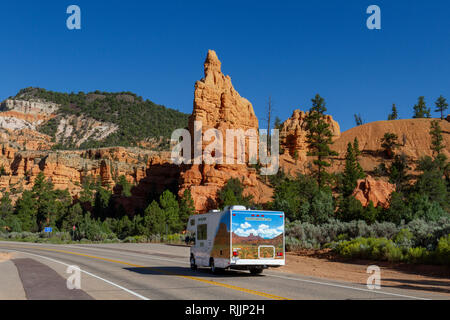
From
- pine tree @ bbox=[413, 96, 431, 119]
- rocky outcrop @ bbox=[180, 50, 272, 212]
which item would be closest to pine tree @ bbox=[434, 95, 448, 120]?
pine tree @ bbox=[413, 96, 431, 119]

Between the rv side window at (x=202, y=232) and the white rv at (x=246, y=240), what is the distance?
2.84 feet

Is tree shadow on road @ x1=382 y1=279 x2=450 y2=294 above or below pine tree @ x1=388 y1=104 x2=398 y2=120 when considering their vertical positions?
below

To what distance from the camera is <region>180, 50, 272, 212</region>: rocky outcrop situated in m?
70.8

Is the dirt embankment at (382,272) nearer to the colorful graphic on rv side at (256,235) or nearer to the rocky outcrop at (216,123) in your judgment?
the colorful graphic on rv side at (256,235)

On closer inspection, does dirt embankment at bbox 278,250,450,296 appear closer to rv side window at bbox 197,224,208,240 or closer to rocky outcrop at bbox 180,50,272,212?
rv side window at bbox 197,224,208,240

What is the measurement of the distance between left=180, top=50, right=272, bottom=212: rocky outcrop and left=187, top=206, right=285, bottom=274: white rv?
50.5m

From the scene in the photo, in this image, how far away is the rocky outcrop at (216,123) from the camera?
70819 mm

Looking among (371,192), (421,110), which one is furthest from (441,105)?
(371,192)

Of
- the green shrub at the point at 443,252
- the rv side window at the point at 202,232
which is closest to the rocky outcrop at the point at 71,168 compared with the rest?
the rv side window at the point at 202,232

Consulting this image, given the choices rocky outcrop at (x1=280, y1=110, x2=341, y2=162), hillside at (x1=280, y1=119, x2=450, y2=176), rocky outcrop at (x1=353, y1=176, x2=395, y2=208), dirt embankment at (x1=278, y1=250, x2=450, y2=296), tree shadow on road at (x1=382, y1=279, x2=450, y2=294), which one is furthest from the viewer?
rocky outcrop at (x1=280, y1=110, x2=341, y2=162)

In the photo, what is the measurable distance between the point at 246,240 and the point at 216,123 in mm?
60487

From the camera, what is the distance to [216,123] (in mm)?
77375
